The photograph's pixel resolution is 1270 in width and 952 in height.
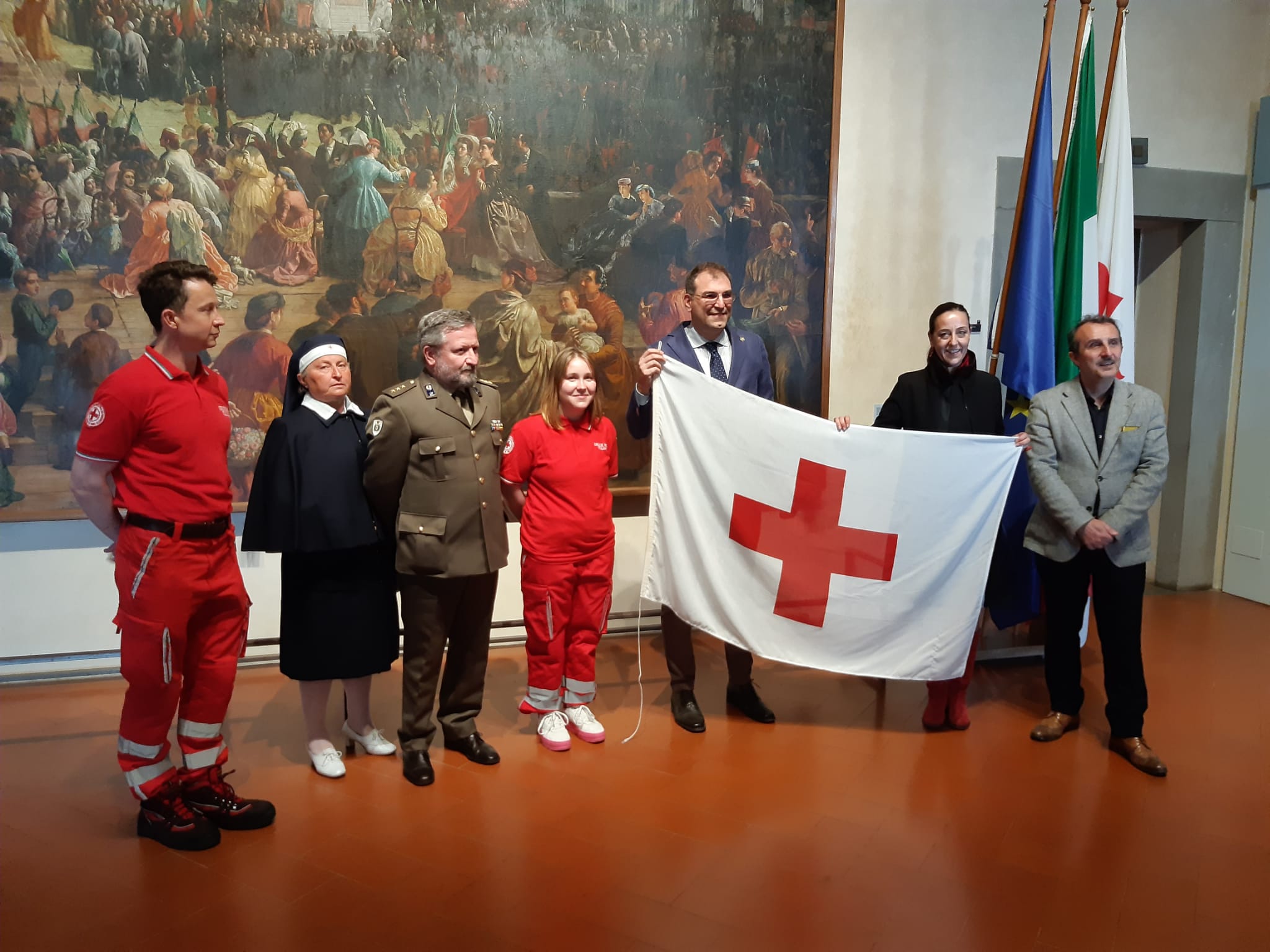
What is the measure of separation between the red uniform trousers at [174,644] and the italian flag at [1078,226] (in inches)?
143

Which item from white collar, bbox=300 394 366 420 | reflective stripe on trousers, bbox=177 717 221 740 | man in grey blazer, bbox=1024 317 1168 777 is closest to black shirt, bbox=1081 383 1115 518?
man in grey blazer, bbox=1024 317 1168 777

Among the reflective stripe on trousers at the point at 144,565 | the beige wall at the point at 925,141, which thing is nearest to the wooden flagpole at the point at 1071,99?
the beige wall at the point at 925,141

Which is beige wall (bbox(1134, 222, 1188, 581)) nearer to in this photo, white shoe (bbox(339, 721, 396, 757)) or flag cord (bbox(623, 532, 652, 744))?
flag cord (bbox(623, 532, 652, 744))

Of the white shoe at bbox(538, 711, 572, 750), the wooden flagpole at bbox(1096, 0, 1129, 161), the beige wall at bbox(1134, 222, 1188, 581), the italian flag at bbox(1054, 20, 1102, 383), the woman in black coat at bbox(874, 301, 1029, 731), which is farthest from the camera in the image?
the beige wall at bbox(1134, 222, 1188, 581)

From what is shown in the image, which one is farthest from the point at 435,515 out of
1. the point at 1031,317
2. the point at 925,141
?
the point at 925,141

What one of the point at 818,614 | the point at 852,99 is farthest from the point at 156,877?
the point at 852,99

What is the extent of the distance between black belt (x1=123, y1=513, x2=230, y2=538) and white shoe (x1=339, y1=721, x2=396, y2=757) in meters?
1.08

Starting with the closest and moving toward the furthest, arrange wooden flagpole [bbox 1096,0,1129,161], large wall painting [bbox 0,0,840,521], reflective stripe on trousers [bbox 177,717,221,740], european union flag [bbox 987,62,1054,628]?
reflective stripe on trousers [bbox 177,717,221,740]
large wall painting [bbox 0,0,840,521]
european union flag [bbox 987,62,1054,628]
wooden flagpole [bbox 1096,0,1129,161]

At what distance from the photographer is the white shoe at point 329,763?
3.34 m

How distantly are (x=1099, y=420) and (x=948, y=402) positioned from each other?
544 millimetres

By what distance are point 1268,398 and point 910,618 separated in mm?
3621

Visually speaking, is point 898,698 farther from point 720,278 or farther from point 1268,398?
point 1268,398

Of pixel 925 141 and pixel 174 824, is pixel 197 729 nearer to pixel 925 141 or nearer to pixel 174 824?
pixel 174 824

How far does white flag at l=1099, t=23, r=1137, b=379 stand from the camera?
15.1 feet
